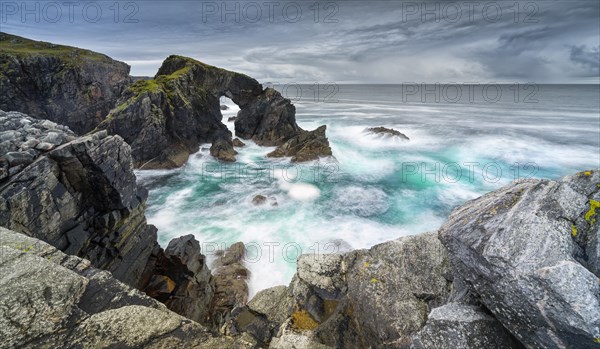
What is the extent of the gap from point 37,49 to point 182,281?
74.6m

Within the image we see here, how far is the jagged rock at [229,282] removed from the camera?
53.6 ft

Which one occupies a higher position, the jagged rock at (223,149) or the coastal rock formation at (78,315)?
the coastal rock formation at (78,315)

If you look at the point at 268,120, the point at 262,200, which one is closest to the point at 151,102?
the point at 268,120

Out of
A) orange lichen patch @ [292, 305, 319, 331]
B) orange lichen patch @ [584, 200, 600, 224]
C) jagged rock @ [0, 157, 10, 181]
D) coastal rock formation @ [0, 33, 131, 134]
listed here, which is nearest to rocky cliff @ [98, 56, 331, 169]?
coastal rock formation @ [0, 33, 131, 134]

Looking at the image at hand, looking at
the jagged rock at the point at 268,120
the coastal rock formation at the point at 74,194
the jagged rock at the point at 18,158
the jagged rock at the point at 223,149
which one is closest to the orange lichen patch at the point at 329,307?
the coastal rock formation at the point at 74,194

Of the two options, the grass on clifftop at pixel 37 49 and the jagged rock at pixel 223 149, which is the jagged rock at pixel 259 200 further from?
the grass on clifftop at pixel 37 49

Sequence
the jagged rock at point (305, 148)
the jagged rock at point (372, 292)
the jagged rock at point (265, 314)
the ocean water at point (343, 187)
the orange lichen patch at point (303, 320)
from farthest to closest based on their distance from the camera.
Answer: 1. the jagged rock at point (305, 148)
2. the ocean water at point (343, 187)
3. the jagged rock at point (265, 314)
4. the orange lichen patch at point (303, 320)
5. the jagged rock at point (372, 292)

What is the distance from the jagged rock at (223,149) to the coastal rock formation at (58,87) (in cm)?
Answer: 2659

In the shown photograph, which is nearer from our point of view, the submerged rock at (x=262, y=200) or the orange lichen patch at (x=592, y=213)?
the orange lichen patch at (x=592, y=213)

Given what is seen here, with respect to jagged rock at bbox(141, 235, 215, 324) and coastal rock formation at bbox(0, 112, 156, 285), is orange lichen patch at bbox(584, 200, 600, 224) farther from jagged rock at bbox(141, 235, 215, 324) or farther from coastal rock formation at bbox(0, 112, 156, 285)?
coastal rock formation at bbox(0, 112, 156, 285)

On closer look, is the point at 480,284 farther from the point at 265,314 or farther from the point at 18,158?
the point at 18,158

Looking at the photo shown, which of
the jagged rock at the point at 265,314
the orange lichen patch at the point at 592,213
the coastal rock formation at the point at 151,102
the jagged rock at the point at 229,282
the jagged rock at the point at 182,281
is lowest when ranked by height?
the jagged rock at the point at 229,282

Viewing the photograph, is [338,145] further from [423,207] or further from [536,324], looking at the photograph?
[536,324]

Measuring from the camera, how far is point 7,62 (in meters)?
48.7
